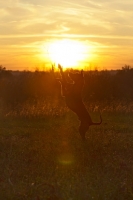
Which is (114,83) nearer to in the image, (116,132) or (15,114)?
(15,114)

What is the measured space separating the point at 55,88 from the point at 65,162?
22.0m

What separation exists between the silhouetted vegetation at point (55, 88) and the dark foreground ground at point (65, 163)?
15373mm

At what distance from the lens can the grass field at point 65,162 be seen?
24.7ft

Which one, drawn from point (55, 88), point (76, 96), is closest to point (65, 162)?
point (76, 96)

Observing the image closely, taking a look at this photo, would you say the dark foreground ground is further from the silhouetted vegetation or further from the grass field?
the silhouetted vegetation

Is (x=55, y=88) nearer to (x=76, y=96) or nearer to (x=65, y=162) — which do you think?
(x=76, y=96)

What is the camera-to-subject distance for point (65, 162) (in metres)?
9.79

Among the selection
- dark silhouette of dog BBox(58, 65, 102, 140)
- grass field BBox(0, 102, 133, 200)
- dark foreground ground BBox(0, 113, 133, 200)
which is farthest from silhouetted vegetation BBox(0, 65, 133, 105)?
dark silhouette of dog BBox(58, 65, 102, 140)

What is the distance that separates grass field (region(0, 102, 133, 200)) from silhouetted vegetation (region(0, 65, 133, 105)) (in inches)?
578

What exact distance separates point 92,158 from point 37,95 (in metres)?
21.8

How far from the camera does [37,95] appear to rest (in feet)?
104

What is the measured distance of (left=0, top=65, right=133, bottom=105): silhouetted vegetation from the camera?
3081 cm

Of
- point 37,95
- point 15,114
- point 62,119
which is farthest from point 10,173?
point 37,95

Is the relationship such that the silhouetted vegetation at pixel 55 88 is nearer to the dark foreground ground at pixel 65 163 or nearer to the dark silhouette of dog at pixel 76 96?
the dark foreground ground at pixel 65 163
